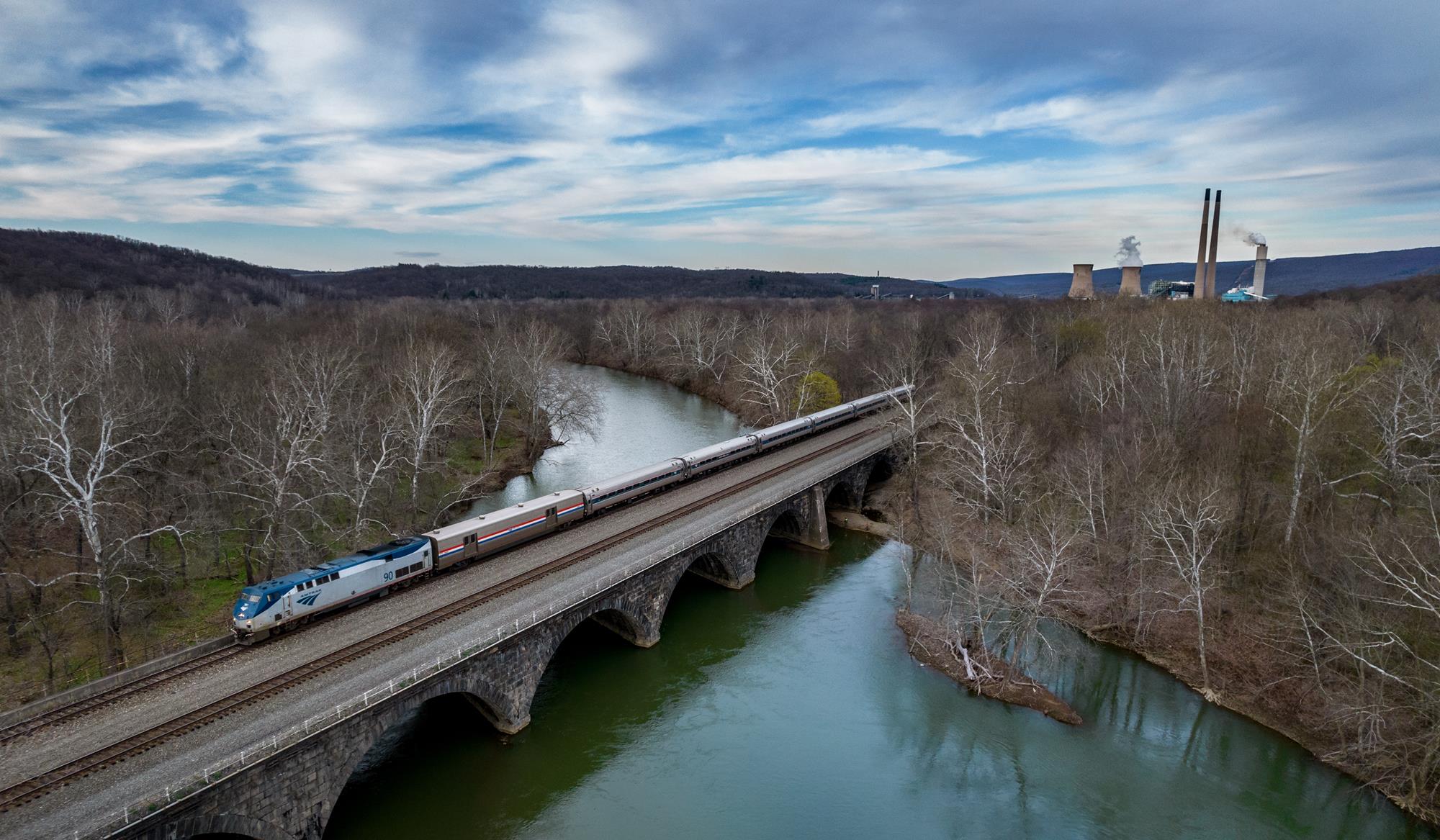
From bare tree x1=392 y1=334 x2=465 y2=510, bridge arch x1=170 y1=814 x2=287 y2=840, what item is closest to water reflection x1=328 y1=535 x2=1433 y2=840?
bridge arch x1=170 y1=814 x2=287 y2=840

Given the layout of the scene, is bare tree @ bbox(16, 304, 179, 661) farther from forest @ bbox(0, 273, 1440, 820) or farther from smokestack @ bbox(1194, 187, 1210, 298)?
smokestack @ bbox(1194, 187, 1210, 298)

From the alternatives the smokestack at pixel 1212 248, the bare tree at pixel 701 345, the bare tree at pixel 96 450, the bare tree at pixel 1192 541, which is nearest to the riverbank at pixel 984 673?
the bare tree at pixel 1192 541

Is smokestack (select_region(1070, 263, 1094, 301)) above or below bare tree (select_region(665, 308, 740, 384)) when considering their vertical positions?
above

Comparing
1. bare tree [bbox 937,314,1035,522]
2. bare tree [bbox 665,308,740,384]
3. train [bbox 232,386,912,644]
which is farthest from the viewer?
bare tree [bbox 665,308,740,384]

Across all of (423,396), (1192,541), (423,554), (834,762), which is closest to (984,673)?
(834,762)

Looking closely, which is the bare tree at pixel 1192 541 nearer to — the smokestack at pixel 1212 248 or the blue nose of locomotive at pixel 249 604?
the blue nose of locomotive at pixel 249 604

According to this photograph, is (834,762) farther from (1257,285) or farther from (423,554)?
(1257,285)

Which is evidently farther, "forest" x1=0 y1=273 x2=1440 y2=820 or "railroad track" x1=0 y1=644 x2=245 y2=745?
"forest" x1=0 y1=273 x2=1440 y2=820
